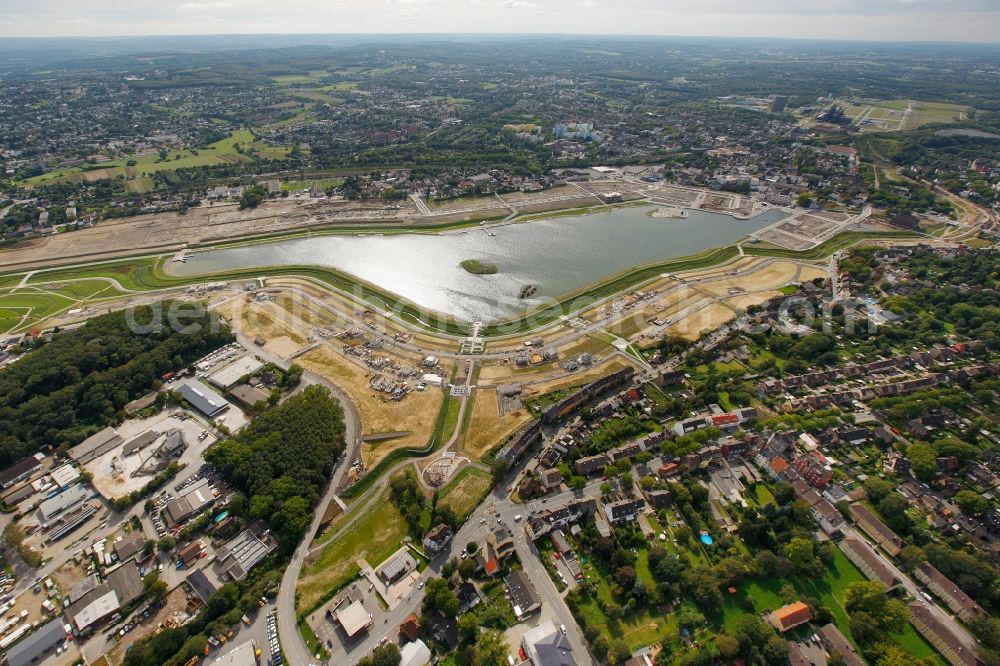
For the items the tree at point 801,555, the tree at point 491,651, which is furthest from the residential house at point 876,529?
the tree at point 491,651

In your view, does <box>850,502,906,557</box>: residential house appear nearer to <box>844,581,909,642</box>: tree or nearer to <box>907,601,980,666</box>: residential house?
<box>907,601,980,666</box>: residential house

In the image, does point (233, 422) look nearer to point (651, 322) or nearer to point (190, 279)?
point (190, 279)

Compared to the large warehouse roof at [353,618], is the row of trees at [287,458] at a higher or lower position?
higher

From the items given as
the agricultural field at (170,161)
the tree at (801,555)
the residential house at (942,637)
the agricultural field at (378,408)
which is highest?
the agricultural field at (170,161)

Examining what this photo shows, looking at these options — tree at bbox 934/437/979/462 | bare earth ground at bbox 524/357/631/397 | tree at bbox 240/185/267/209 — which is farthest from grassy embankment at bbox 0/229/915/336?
tree at bbox 934/437/979/462

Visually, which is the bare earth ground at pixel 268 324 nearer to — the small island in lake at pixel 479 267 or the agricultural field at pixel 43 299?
the agricultural field at pixel 43 299

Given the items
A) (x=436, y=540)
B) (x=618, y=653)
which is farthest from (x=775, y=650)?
(x=436, y=540)
